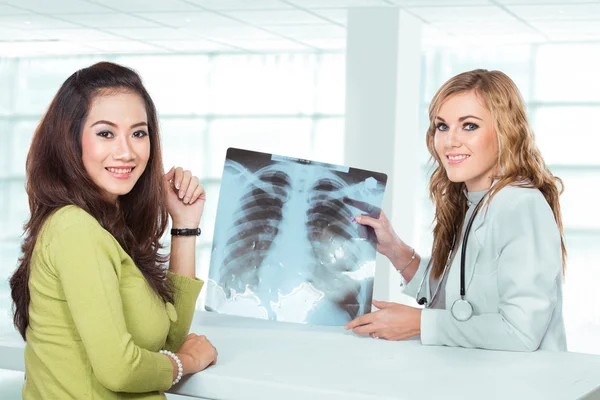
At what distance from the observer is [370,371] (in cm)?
167

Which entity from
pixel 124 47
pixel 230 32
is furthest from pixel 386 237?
pixel 124 47

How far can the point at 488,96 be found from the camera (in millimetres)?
1996

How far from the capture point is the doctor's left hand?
6.47ft

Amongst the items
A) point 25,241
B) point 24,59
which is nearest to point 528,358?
point 25,241

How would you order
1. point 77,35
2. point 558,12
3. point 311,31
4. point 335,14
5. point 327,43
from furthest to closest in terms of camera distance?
point 327,43
point 77,35
point 311,31
point 335,14
point 558,12

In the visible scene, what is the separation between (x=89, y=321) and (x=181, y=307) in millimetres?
372

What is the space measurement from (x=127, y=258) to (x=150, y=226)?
0.22m

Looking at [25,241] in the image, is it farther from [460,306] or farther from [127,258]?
[460,306]

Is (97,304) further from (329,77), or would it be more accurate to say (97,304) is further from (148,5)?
(329,77)

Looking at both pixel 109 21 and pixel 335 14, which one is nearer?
pixel 335 14

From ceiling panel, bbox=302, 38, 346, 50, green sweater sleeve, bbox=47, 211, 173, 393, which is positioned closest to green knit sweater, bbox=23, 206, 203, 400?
green sweater sleeve, bbox=47, 211, 173, 393

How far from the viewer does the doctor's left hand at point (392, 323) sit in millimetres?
1972

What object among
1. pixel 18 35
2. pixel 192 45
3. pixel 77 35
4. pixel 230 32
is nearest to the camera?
pixel 230 32

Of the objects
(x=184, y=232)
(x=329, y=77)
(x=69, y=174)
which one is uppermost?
(x=329, y=77)
